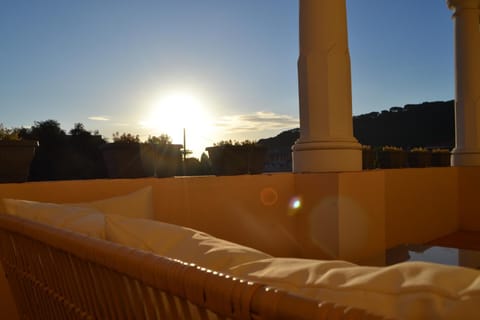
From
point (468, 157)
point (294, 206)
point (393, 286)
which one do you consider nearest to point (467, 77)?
point (468, 157)

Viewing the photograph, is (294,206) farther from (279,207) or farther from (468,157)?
(468,157)

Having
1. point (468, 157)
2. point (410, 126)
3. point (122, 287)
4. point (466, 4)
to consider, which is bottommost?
point (122, 287)

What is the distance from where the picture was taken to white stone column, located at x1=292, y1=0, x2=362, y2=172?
3182mm

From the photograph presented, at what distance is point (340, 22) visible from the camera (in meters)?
3.28

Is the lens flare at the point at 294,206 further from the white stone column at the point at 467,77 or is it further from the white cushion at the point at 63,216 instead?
the white stone column at the point at 467,77

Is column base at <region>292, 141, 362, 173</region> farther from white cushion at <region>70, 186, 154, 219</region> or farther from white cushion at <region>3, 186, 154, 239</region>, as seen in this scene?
white cushion at <region>3, 186, 154, 239</region>

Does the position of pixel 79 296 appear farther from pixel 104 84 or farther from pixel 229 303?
pixel 104 84

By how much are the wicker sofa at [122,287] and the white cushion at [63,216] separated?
0.11m

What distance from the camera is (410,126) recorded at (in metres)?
15.5

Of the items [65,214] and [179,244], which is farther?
[65,214]

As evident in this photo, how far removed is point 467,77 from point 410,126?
1046 centimetres

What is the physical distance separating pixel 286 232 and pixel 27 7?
4.39m

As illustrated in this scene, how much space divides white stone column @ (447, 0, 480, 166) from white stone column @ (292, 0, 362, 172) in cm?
336

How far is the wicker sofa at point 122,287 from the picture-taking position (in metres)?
0.45
